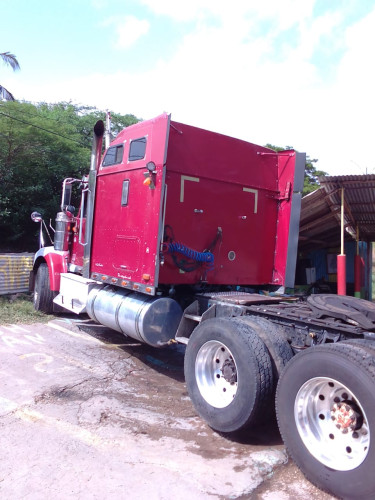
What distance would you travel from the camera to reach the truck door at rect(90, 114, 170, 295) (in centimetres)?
529

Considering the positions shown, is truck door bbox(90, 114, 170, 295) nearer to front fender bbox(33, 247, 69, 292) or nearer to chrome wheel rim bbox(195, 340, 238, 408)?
chrome wheel rim bbox(195, 340, 238, 408)

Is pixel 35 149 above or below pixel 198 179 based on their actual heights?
above

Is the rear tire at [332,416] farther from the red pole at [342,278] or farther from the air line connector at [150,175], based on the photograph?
the red pole at [342,278]

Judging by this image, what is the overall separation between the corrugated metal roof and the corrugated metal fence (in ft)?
22.0

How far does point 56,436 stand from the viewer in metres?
3.87

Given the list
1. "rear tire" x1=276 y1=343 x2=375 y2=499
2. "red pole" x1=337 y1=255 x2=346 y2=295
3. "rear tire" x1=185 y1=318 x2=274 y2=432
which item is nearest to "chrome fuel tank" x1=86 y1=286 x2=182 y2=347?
"rear tire" x1=185 y1=318 x2=274 y2=432

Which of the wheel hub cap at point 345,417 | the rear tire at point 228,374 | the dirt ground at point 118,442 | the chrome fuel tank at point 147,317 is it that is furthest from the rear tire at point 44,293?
the wheel hub cap at point 345,417

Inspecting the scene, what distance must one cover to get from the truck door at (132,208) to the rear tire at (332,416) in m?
2.42

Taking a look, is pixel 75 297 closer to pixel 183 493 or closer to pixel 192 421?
pixel 192 421

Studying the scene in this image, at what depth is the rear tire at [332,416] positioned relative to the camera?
282 centimetres

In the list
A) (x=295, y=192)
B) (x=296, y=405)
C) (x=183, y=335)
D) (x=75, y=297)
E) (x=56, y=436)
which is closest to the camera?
(x=296, y=405)

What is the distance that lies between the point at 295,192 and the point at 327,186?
5.98ft

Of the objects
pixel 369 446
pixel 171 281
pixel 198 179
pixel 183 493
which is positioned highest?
pixel 198 179

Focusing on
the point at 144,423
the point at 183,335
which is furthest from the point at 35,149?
the point at 144,423
